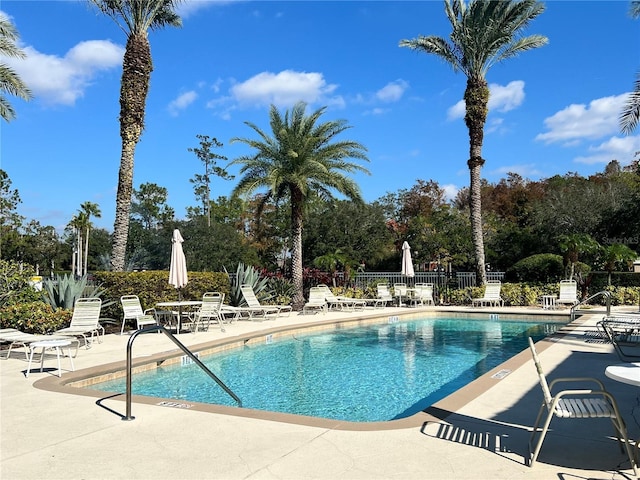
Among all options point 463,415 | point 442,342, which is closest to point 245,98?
point 442,342

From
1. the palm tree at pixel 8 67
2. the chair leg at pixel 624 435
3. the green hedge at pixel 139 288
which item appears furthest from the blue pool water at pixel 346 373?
the palm tree at pixel 8 67

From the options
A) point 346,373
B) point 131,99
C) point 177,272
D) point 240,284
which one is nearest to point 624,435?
point 346,373

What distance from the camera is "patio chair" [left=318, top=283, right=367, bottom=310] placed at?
20078 millimetres

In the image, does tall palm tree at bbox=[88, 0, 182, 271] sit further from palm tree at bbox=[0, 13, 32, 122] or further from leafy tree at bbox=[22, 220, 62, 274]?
leafy tree at bbox=[22, 220, 62, 274]

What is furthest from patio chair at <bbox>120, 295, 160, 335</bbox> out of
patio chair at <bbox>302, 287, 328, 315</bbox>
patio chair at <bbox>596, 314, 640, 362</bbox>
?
patio chair at <bbox>596, 314, 640, 362</bbox>

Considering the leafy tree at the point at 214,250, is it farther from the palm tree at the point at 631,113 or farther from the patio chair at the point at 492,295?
the palm tree at the point at 631,113

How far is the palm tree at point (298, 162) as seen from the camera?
20297 mm

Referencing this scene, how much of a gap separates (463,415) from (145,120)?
15.2 m

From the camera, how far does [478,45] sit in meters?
21.6

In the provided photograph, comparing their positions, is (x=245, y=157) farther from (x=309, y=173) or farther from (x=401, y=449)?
(x=401, y=449)

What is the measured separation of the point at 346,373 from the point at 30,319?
7203mm

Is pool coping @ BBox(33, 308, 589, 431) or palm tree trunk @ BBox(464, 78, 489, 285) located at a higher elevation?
palm tree trunk @ BBox(464, 78, 489, 285)

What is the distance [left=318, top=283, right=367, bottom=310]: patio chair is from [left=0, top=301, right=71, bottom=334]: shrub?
1041 centimetres

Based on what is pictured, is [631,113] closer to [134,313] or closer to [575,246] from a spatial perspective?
[575,246]
